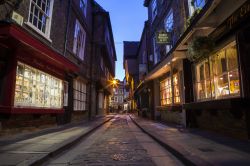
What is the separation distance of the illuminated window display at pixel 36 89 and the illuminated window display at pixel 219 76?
6907mm

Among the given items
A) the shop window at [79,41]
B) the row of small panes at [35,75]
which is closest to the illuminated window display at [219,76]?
the row of small panes at [35,75]

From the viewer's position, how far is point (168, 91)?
15.3 meters

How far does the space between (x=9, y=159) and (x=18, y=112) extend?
11.1ft

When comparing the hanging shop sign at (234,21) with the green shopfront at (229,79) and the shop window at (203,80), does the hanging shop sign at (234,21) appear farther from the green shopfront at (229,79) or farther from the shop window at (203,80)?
the shop window at (203,80)

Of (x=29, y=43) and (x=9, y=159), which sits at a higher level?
(x=29, y=43)

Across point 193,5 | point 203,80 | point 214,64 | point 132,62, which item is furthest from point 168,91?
point 132,62

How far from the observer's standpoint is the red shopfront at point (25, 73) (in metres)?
6.95

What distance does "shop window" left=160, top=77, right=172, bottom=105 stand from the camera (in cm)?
1487

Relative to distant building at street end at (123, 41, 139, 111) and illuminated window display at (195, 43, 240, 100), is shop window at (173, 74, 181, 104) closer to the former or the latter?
illuminated window display at (195, 43, 240, 100)

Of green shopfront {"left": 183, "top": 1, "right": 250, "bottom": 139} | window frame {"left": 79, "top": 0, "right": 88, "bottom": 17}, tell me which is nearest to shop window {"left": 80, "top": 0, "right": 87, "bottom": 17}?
window frame {"left": 79, "top": 0, "right": 88, "bottom": 17}

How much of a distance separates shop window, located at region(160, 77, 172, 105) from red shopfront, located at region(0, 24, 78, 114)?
6.89 meters

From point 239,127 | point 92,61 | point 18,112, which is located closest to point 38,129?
point 18,112

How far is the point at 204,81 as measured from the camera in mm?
9578

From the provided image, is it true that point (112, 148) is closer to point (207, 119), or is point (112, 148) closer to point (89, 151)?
point (89, 151)
